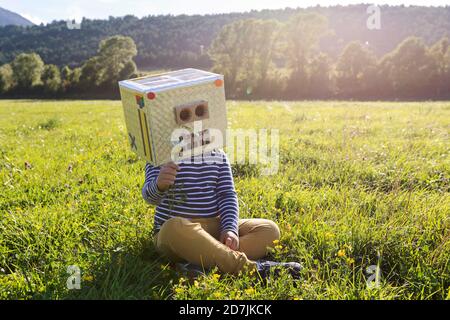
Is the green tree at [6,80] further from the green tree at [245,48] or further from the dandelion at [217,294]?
the dandelion at [217,294]

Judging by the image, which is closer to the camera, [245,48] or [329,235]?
[329,235]

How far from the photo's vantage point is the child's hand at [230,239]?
2.93m

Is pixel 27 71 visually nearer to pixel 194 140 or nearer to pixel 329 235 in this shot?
pixel 194 140

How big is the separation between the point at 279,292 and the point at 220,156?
127cm

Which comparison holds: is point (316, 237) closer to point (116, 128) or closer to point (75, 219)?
point (75, 219)

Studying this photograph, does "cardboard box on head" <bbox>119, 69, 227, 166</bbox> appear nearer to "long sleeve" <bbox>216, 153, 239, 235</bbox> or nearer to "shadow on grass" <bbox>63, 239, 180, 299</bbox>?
"long sleeve" <bbox>216, 153, 239, 235</bbox>

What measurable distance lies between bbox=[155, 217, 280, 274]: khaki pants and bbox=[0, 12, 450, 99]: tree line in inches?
1292

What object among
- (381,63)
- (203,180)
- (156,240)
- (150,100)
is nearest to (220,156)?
(203,180)

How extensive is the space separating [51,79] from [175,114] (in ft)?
173

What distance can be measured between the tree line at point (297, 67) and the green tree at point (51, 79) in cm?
12

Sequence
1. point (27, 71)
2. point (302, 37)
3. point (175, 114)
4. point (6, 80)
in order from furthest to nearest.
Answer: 1. point (27, 71)
2. point (6, 80)
3. point (302, 37)
4. point (175, 114)

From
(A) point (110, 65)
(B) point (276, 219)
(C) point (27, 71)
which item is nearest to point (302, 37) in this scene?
(A) point (110, 65)

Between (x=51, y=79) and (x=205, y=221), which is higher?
(x=205, y=221)

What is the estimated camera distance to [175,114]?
2.46 meters
